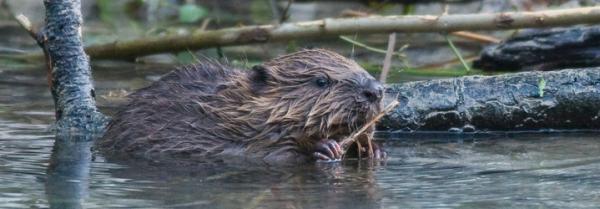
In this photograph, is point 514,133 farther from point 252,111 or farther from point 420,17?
point 252,111

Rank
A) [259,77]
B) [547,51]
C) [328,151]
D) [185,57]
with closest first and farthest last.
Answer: [328,151], [259,77], [547,51], [185,57]

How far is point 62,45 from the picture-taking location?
6.05 m

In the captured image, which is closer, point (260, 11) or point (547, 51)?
point (547, 51)

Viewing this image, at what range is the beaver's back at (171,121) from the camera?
18.8ft

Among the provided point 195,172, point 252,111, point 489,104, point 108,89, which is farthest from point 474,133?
point 108,89

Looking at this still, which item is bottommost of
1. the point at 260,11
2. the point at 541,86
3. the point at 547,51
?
the point at 541,86

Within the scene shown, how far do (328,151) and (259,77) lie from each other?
52 cm

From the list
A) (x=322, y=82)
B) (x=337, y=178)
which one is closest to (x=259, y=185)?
(x=337, y=178)

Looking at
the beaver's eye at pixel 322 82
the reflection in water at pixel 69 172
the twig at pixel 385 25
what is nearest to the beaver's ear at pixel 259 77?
the beaver's eye at pixel 322 82

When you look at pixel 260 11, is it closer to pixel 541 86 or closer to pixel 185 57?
pixel 185 57

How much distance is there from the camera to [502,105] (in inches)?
258

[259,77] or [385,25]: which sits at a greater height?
[385,25]

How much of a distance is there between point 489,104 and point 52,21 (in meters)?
2.15

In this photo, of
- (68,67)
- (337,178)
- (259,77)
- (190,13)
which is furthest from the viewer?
(190,13)
